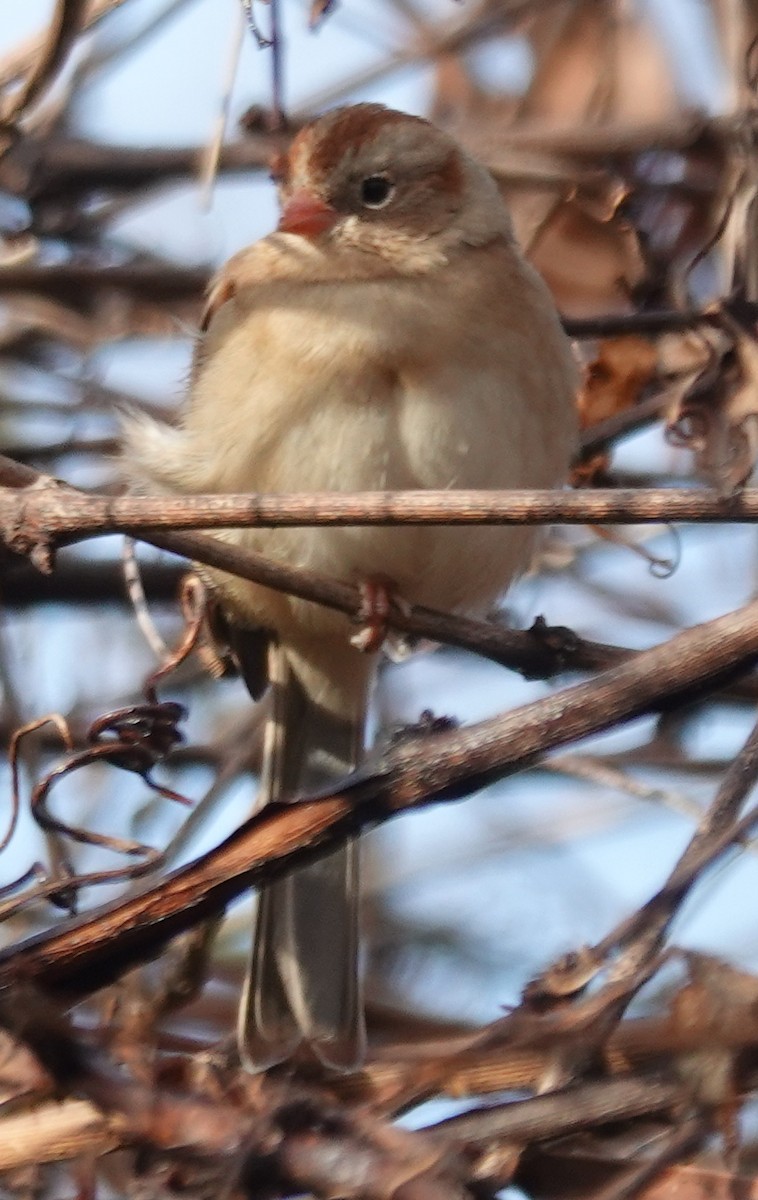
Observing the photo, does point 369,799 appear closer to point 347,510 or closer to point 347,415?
point 347,510

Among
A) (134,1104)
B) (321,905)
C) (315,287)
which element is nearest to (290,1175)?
(134,1104)

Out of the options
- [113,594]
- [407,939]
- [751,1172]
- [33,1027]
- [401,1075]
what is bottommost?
[407,939]

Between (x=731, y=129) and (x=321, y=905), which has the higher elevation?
(x=731, y=129)

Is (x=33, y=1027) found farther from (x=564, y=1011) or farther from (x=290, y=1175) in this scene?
(x=564, y=1011)

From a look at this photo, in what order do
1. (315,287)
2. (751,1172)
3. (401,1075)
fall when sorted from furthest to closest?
(315,287), (751,1172), (401,1075)

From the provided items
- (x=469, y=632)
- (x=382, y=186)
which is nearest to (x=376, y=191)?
(x=382, y=186)

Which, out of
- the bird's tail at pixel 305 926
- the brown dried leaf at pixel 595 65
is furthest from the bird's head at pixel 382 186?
the bird's tail at pixel 305 926

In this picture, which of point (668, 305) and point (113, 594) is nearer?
point (668, 305)
